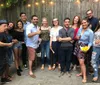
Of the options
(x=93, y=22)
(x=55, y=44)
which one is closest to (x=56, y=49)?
(x=55, y=44)

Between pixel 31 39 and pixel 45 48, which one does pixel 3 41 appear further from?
pixel 45 48

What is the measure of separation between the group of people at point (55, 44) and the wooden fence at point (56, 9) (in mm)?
1582

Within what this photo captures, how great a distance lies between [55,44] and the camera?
27.5ft

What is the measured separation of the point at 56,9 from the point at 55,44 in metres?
2.08

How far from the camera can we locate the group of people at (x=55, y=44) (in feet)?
24.1

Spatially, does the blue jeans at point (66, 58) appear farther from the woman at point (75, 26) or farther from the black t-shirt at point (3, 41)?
the black t-shirt at point (3, 41)

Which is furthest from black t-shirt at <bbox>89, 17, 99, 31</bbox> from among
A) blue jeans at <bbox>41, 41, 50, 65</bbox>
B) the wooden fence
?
the wooden fence

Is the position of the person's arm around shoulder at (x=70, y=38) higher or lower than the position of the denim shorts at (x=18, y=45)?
higher

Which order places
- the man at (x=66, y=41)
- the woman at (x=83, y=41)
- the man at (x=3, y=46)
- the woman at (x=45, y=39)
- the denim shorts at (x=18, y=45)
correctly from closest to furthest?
the man at (x=3, y=46), the woman at (x=83, y=41), the man at (x=66, y=41), the denim shorts at (x=18, y=45), the woman at (x=45, y=39)

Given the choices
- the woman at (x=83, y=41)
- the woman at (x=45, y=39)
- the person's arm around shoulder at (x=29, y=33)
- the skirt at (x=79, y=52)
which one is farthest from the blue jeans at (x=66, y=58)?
the person's arm around shoulder at (x=29, y=33)

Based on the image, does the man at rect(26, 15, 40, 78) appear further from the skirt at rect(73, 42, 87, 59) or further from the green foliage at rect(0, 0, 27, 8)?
the green foliage at rect(0, 0, 27, 8)

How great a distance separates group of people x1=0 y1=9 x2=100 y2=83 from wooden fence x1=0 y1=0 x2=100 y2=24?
158cm

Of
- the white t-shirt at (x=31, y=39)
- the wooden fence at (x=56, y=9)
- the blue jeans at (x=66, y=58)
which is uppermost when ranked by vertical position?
the wooden fence at (x=56, y=9)

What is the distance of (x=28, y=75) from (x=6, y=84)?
39.0 inches
